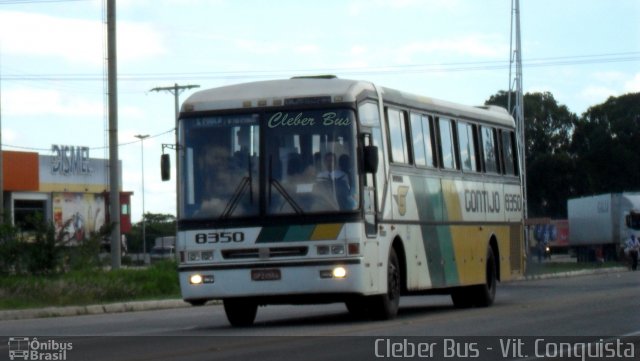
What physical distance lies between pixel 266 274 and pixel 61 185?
63303mm

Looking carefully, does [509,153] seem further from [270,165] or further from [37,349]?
[37,349]

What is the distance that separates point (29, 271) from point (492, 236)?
10.7 metres

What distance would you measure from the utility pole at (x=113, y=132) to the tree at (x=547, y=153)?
69.7 metres

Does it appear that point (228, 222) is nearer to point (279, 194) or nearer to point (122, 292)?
point (279, 194)

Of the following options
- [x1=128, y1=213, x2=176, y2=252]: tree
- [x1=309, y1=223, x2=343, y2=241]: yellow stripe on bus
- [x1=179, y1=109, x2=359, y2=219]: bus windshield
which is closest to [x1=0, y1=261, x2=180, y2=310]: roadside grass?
[x1=179, y1=109, x2=359, y2=219]: bus windshield

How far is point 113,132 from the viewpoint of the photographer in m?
31.8

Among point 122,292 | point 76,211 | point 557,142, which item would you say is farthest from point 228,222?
point 557,142

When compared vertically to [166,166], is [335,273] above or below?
below

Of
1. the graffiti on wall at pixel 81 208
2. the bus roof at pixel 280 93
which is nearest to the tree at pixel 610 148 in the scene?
the graffiti on wall at pixel 81 208

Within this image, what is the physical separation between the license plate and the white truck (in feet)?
164

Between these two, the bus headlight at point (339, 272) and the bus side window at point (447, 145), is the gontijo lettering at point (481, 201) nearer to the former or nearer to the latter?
the bus side window at point (447, 145)

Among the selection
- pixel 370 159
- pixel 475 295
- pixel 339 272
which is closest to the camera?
pixel 339 272

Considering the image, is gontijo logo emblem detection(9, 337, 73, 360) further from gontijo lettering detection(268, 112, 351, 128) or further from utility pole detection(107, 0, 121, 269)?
utility pole detection(107, 0, 121, 269)

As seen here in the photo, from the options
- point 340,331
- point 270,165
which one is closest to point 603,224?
point 270,165
